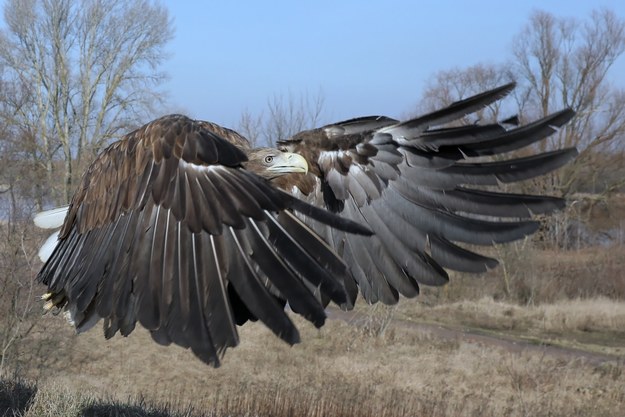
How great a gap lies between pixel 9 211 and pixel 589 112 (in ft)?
88.9

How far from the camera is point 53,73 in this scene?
3819 cm

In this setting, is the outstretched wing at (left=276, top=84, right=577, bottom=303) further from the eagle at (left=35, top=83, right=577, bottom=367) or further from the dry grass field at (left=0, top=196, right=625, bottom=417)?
the dry grass field at (left=0, top=196, right=625, bottom=417)

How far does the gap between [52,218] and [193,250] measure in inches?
102

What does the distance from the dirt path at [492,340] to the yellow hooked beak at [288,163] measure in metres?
17.9

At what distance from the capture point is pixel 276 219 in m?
4.13

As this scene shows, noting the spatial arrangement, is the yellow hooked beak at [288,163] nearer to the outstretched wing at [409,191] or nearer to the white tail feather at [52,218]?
the outstretched wing at [409,191]

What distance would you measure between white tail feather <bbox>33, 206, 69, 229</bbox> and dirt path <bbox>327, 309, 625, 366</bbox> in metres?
17.3

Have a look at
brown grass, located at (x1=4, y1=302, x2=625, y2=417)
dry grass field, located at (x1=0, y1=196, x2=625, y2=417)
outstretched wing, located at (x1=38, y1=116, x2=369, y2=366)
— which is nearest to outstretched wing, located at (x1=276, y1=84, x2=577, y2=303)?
outstretched wing, located at (x1=38, y1=116, x2=369, y2=366)

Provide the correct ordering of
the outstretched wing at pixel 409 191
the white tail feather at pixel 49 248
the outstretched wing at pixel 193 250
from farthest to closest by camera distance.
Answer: the white tail feather at pixel 49 248, the outstretched wing at pixel 409 191, the outstretched wing at pixel 193 250

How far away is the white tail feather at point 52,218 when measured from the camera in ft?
20.8

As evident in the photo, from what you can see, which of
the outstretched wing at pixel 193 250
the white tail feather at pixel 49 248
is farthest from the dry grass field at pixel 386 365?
the outstretched wing at pixel 193 250

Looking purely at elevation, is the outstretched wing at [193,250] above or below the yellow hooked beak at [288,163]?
below

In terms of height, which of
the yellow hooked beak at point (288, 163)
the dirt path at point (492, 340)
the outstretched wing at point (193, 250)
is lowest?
the dirt path at point (492, 340)

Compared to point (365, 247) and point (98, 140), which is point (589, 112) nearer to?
point (98, 140)
